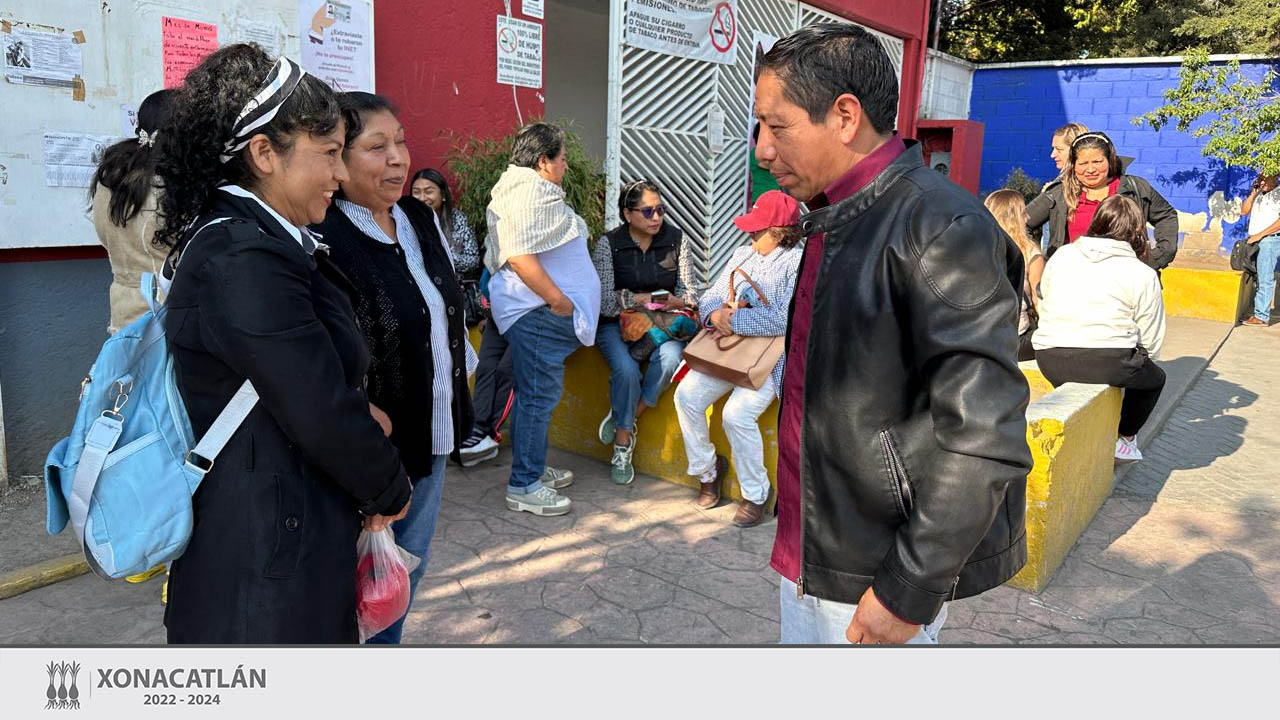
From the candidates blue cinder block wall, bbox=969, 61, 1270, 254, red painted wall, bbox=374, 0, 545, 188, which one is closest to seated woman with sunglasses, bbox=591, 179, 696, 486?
red painted wall, bbox=374, 0, 545, 188

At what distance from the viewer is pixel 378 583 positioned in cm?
194

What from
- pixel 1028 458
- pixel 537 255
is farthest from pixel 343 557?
pixel 537 255

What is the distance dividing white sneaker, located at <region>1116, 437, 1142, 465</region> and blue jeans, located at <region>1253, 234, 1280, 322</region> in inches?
258

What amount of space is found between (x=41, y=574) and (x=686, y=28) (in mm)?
6229

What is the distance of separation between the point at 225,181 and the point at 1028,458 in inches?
59.2

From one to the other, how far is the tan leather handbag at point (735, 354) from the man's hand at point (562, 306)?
0.60 m

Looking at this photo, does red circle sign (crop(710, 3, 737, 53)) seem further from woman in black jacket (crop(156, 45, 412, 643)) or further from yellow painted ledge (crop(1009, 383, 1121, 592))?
woman in black jacket (crop(156, 45, 412, 643))

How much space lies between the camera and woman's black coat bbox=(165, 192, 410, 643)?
1.51m

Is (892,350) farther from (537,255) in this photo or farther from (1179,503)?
(1179,503)

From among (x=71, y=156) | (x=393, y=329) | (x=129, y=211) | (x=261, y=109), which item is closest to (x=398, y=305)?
(x=393, y=329)

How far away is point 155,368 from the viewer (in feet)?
5.32

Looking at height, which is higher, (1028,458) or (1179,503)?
(1028,458)

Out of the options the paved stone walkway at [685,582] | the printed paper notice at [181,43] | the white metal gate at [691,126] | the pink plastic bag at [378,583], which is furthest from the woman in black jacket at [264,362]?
the white metal gate at [691,126]
